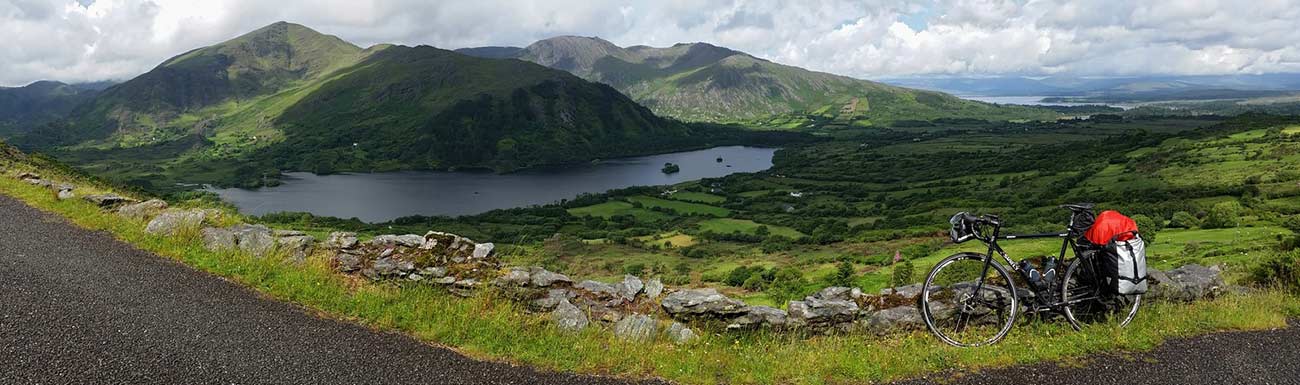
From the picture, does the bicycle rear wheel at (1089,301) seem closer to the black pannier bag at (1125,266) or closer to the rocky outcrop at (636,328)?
the black pannier bag at (1125,266)

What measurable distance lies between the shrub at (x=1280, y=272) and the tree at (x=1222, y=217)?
266 feet

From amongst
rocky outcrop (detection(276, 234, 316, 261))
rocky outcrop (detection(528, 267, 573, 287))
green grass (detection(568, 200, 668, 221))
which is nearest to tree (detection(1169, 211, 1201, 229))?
rocky outcrop (detection(528, 267, 573, 287))

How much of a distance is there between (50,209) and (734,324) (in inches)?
774

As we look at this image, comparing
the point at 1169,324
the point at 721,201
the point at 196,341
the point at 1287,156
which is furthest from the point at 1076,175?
the point at 196,341

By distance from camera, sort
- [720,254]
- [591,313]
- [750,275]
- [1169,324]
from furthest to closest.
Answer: [720,254] < [750,275] < [591,313] < [1169,324]

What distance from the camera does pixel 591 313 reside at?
10617 millimetres

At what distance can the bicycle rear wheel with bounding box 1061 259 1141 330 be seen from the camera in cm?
966

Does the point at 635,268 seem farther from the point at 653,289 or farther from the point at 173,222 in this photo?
the point at 653,289

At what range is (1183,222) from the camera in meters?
79.6

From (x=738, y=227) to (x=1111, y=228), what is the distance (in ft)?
411

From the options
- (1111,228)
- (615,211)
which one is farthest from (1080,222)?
(615,211)

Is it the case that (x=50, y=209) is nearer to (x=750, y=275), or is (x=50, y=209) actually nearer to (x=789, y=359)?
(x=789, y=359)

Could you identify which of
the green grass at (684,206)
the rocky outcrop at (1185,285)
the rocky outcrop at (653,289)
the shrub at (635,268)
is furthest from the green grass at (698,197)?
the rocky outcrop at (653,289)

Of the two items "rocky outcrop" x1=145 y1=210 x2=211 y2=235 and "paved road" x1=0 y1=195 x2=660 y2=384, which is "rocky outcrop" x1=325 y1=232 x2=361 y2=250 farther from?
"rocky outcrop" x1=145 y1=210 x2=211 y2=235
